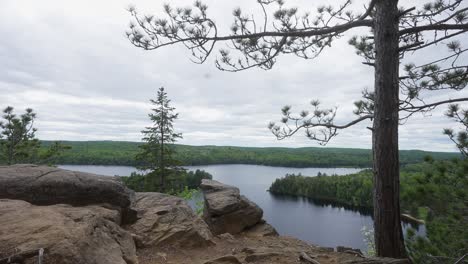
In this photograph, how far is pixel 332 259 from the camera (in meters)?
5.49

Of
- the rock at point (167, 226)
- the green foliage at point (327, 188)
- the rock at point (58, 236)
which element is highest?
the rock at point (58, 236)

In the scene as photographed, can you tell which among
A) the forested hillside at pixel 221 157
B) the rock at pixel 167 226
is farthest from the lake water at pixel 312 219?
the rock at pixel 167 226

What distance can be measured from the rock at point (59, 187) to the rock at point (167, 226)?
597mm

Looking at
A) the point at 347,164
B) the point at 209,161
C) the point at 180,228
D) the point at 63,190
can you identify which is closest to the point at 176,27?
the point at 63,190

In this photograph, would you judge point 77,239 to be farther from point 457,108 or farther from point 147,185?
point 147,185

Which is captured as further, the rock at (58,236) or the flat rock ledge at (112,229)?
the flat rock ledge at (112,229)

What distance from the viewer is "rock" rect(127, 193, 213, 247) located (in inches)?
239

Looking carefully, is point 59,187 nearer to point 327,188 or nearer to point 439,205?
point 439,205

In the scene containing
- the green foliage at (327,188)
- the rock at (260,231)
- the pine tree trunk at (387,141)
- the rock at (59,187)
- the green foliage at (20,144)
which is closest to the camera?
the pine tree trunk at (387,141)

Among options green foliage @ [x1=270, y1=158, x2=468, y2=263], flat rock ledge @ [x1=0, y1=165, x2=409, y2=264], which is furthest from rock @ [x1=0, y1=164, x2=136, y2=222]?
green foliage @ [x1=270, y1=158, x2=468, y2=263]

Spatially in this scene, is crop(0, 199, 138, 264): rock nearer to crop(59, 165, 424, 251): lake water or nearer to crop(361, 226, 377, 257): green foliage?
crop(361, 226, 377, 257): green foliage

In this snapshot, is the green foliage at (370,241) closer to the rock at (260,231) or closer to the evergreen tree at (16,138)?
the rock at (260,231)

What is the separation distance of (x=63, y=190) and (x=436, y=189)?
20.2ft

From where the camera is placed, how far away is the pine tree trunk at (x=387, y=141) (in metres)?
4.85
